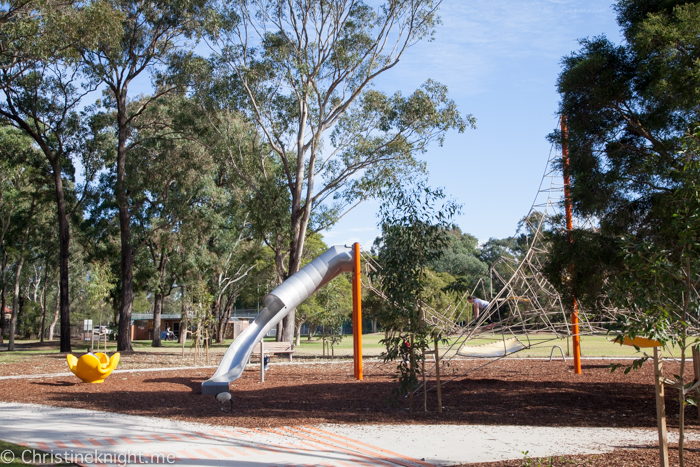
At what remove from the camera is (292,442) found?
6.36 metres

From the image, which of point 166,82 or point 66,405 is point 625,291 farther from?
point 166,82

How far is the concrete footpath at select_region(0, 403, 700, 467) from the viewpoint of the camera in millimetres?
5453

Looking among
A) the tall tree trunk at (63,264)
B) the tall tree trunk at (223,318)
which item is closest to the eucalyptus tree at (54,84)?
the tall tree trunk at (63,264)

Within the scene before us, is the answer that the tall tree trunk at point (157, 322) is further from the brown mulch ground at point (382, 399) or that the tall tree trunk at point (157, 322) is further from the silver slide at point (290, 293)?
the silver slide at point (290, 293)

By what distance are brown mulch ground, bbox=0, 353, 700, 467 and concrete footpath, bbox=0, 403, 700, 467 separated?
47cm

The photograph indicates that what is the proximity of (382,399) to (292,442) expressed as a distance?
385 centimetres

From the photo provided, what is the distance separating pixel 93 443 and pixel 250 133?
19.3 meters

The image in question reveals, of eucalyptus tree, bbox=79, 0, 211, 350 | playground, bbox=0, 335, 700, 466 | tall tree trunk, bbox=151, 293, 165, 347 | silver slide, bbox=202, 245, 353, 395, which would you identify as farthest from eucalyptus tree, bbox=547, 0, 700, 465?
tall tree trunk, bbox=151, 293, 165, 347

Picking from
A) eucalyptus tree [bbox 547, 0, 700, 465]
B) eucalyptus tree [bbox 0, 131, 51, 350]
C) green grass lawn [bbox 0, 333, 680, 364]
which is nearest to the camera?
eucalyptus tree [bbox 547, 0, 700, 465]

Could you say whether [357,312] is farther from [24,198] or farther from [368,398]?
[24,198]

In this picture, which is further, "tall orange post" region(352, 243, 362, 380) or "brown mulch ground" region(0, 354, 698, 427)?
"tall orange post" region(352, 243, 362, 380)

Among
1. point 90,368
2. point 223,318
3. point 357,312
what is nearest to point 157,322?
point 223,318

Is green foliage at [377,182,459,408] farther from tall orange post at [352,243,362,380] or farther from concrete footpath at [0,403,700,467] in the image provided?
tall orange post at [352,243,362,380]

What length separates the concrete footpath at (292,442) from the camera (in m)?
5.45
